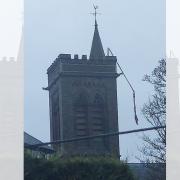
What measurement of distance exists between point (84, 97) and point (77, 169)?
11.5m

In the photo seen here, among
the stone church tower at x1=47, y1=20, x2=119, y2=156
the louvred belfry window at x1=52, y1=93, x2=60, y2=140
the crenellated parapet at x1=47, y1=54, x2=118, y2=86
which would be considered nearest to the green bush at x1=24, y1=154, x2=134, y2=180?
the crenellated parapet at x1=47, y1=54, x2=118, y2=86

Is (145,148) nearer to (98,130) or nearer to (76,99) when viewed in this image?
(98,130)

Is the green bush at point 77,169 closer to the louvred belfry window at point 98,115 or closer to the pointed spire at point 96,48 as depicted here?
the pointed spire at point 96,48

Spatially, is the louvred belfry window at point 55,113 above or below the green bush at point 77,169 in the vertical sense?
above

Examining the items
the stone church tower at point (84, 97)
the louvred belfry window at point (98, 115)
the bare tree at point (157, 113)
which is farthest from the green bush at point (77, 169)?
the louvred belfry window at point (98, 115)

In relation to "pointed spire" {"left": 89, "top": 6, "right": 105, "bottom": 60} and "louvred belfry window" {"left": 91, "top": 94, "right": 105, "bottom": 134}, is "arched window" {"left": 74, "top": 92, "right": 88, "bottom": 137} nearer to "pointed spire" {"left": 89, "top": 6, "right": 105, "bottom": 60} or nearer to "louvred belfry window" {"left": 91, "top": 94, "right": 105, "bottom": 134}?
"louvred belfry window" {"left": 91, "top": 94, "right": 105, "bottom": 134}

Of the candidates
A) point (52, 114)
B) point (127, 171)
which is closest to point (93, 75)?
point (52, 114)

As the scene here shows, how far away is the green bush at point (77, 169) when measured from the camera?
20.8 feet

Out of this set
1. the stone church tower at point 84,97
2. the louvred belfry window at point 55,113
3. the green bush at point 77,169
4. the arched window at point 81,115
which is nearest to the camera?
the green bush at point 77,169

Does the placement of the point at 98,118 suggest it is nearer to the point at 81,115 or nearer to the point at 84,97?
the point at 81,115

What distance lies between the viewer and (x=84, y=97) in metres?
18.0

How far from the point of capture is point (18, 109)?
513 cm

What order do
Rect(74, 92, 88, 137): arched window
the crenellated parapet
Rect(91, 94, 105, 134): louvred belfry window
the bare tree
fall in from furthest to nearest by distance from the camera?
Rect(91, 94, 105, 134): louvred belfry window → Rect(74, 92, 88, 137): arched window → the crenellated parapet → the bare tree

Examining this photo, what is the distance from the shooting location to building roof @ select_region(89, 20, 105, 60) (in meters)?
12.8
